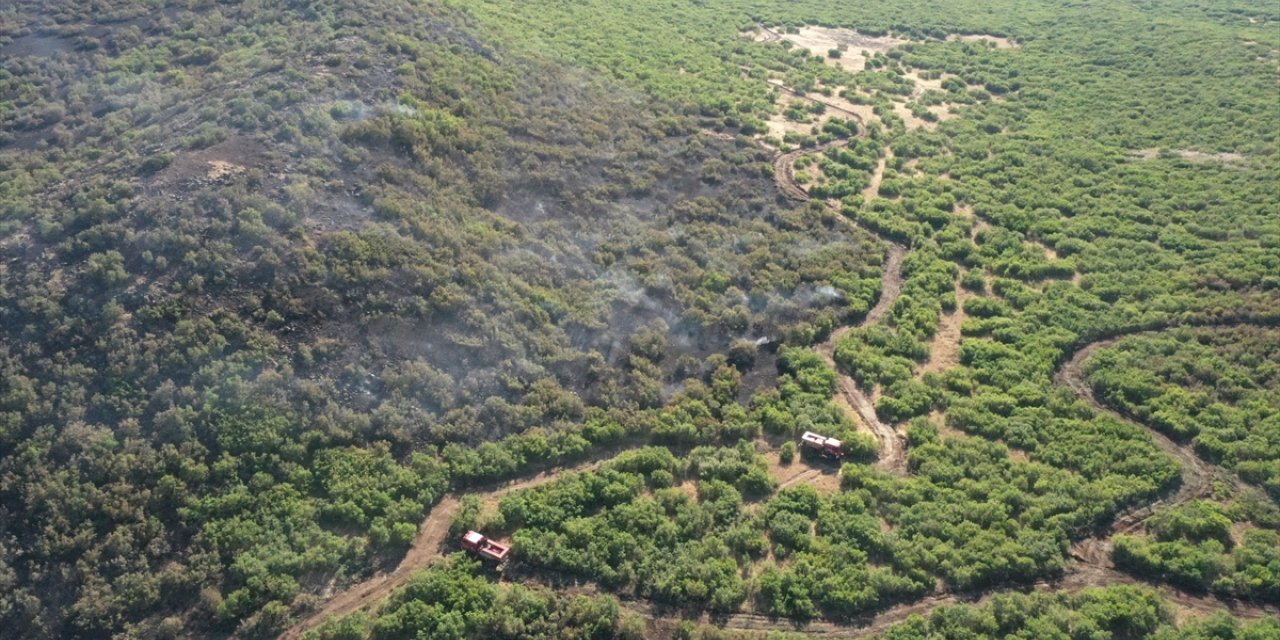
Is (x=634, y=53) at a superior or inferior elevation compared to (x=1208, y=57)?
inferior

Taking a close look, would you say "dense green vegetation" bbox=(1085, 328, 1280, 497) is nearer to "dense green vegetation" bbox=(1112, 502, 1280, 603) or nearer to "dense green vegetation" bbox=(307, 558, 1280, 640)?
"dense green vegetation" bbox=(1112, 502, 1280, 603)

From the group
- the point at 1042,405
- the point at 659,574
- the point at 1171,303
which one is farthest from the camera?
the point at 1171,303

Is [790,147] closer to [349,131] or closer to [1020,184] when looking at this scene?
[1020,184]

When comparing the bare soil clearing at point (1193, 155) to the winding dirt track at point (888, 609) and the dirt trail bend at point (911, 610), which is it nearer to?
the winding dirt track at point (888, 609)

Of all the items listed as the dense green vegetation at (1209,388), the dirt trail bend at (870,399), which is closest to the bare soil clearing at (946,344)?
the dirt trail bend at (870,399)

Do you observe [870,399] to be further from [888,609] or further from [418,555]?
[418,555]

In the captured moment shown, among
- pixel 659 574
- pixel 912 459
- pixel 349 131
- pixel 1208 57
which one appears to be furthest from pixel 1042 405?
pixel 1208 57

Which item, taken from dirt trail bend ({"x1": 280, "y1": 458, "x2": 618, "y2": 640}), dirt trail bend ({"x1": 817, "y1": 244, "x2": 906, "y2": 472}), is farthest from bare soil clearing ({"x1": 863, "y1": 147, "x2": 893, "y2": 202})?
dirt trail bend ({"x1": 280, "y1": 458, "x2": 618, "y2": 640})
